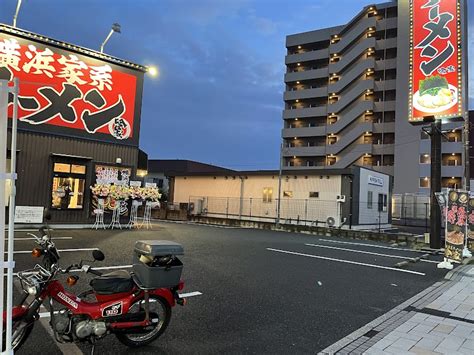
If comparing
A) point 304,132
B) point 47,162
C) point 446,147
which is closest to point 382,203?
point 446,147

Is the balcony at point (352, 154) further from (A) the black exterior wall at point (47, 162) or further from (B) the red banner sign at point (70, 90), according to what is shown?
(A) the black exterior wall at point (47, 162)

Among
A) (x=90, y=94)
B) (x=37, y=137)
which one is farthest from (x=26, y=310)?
(x=90, y=94)

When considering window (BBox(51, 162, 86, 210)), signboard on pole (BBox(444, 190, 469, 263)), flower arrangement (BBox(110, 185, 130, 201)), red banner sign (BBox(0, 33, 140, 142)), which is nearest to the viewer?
signboard on pole (BBox(444, 190, 469, 263))

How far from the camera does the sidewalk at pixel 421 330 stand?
388cm

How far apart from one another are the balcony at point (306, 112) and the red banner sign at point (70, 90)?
35.5 metres

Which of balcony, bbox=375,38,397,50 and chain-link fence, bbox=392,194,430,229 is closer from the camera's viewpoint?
chain-link fence, bbox=392,194,430,229

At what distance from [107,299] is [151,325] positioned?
0.53 m

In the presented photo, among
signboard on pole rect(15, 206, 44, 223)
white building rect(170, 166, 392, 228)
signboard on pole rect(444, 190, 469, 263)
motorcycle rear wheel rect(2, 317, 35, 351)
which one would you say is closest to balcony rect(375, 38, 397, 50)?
white building rect(170, 166, 392, 228)

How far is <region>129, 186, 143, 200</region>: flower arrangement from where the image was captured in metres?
14.6

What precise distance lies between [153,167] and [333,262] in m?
34.8

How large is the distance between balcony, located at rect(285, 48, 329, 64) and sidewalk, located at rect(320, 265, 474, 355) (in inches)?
1873

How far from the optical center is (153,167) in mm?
41938

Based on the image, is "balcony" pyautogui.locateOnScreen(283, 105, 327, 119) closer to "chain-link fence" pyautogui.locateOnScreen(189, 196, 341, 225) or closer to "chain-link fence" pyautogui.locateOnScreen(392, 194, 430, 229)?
"chain-link fence" pyautogui.locateOnScreen(392, 194, 430, 229)

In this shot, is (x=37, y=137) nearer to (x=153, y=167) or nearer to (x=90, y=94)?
(x=90, y=94)
